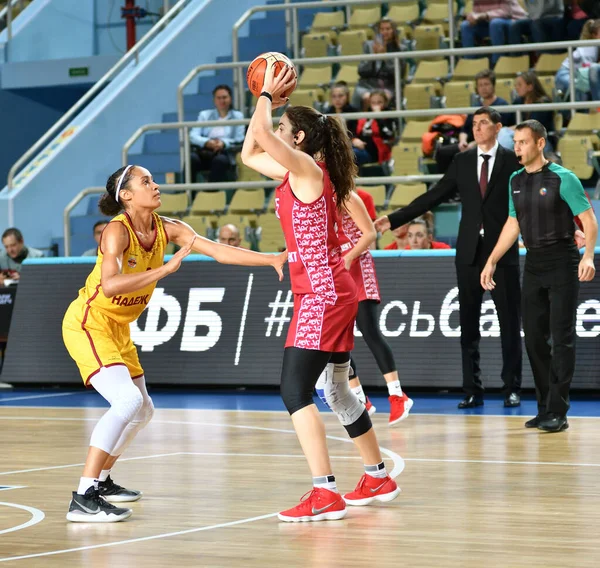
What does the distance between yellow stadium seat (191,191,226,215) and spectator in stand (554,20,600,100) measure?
4196mm

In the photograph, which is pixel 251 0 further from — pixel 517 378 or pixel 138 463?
pixel 138 463

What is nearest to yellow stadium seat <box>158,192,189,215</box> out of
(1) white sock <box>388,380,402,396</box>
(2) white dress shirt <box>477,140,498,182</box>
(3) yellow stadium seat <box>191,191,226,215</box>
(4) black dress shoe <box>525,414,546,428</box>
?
(3) yellow stadium seat <box>191,191,226,215</box>

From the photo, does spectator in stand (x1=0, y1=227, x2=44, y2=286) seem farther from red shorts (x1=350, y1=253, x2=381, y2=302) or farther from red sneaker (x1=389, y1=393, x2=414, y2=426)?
red sneaker (x1=389, y1=393, x2=414, y2=426)

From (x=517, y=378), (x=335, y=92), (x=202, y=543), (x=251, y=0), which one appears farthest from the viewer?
(x=251, y=0)

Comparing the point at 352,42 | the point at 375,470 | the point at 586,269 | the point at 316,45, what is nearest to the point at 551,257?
the point at 586,269

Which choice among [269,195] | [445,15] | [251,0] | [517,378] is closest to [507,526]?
[517,378]

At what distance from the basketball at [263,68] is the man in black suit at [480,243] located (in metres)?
4.27

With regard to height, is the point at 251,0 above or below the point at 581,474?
above

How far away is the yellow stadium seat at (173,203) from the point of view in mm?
16109

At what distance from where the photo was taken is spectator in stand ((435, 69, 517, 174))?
14.2m

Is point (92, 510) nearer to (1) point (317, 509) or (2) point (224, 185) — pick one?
(1) point (317, 509)

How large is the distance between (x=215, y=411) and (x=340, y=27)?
8733 mm

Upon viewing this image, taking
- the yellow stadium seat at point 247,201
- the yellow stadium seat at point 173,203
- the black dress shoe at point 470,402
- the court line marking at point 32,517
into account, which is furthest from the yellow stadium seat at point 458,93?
the court line marking at point 32,517

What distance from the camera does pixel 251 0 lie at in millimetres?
19828
